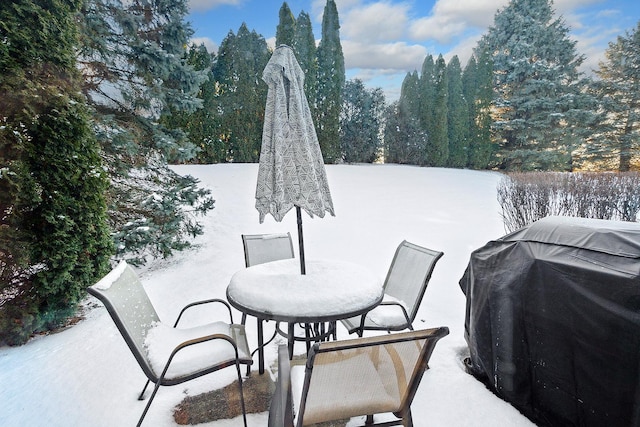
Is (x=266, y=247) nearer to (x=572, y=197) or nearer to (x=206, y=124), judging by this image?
(x=572, y=197)

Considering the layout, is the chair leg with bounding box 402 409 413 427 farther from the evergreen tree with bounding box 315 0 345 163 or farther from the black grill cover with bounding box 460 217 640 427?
the evergreen tree with bounding box 315 0 345 163

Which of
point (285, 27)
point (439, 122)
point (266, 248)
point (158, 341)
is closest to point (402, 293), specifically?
point (266, 248)

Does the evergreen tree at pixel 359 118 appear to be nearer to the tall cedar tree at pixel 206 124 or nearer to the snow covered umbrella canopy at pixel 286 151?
the tall cedar tree at pixel 206 124

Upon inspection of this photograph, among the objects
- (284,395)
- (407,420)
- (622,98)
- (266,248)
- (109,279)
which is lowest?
(407,420)

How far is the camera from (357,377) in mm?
1348

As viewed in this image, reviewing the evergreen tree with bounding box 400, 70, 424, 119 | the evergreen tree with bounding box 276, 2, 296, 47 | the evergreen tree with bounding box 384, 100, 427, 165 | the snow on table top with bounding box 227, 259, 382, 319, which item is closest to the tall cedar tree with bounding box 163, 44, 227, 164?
the evergreen tree with bounding box 276, 2, 296, 47

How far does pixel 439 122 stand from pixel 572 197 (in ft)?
37.6

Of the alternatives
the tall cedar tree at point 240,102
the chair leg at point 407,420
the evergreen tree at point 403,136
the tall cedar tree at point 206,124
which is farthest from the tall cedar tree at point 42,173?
the evergreen tree at point 403,136

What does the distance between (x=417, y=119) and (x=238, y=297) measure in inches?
641

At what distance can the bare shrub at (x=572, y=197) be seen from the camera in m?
4.80

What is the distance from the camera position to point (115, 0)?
4.47m

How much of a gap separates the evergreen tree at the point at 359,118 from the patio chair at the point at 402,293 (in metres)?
14.0

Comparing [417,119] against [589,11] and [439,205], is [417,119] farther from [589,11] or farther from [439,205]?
[439,205]

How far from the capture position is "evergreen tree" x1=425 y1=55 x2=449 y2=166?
15586 mm
